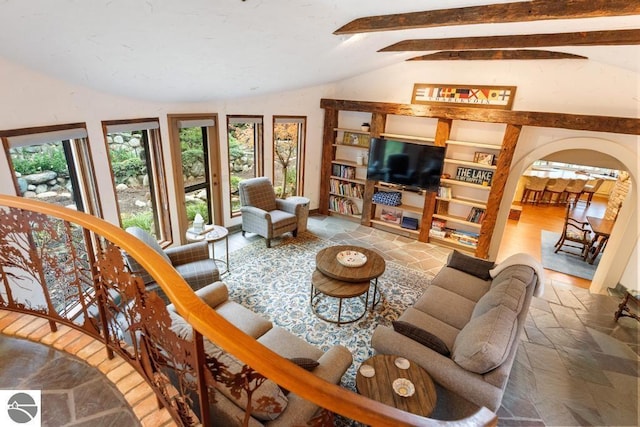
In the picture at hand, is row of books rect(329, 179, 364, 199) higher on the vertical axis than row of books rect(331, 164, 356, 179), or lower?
lower

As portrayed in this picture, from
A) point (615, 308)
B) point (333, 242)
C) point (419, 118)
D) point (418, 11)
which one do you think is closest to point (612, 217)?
point (615, 308)

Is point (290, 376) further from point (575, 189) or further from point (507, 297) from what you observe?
point (575, 189)

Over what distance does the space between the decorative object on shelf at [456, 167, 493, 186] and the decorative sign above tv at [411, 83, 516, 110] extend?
0.97 meters

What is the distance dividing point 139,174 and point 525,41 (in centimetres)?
485

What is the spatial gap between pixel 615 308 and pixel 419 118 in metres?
3.84

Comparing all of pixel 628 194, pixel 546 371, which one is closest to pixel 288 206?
pixel 546 371

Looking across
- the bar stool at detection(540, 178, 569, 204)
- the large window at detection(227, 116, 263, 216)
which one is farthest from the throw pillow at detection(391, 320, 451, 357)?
the bar stool at detection(540, 178, 569, 204)

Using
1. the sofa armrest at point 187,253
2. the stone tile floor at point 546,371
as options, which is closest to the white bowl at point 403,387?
the stone tile floor at point 546,371

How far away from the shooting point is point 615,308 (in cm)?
412

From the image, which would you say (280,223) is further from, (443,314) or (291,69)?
(443,314)

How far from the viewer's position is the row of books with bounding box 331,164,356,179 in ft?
20.3

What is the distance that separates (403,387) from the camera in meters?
2.04

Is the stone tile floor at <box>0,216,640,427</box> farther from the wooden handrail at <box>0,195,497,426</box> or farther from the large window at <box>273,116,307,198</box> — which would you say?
the large window at <box>273,116,307,198</box>

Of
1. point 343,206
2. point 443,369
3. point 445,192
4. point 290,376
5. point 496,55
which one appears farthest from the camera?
point 343,206
